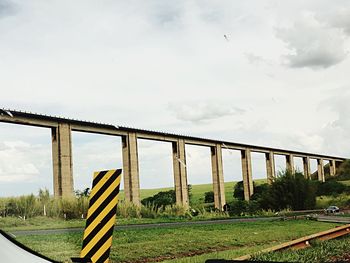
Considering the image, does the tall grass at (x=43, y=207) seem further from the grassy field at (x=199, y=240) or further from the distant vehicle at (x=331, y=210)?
the distant vehicle at (x=331, y=210)

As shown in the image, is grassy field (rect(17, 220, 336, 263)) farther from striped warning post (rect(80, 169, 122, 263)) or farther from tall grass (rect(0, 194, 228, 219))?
striped warning post (rect(80, 169, 122, 263))

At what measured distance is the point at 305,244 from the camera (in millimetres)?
4844

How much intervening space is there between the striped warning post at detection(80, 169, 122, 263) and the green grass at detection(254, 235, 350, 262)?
195cm

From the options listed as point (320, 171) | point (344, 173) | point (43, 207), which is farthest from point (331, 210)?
point (43, 207)

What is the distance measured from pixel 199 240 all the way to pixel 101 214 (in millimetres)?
4122

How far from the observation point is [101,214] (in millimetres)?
2455

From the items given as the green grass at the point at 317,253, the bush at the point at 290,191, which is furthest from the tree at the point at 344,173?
the green grass at the point at 317,253

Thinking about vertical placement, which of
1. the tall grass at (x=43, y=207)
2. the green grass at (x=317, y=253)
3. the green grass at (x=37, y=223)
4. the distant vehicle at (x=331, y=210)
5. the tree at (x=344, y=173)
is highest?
the tree at (x=344, y=173)

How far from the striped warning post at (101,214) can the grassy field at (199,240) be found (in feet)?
3.72

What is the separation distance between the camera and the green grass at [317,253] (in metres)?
4.16

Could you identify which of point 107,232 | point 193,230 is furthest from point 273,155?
point 107,232

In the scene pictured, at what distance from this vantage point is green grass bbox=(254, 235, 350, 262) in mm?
4162

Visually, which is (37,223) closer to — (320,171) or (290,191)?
(290,191)

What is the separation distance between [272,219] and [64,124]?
15.2 feet
